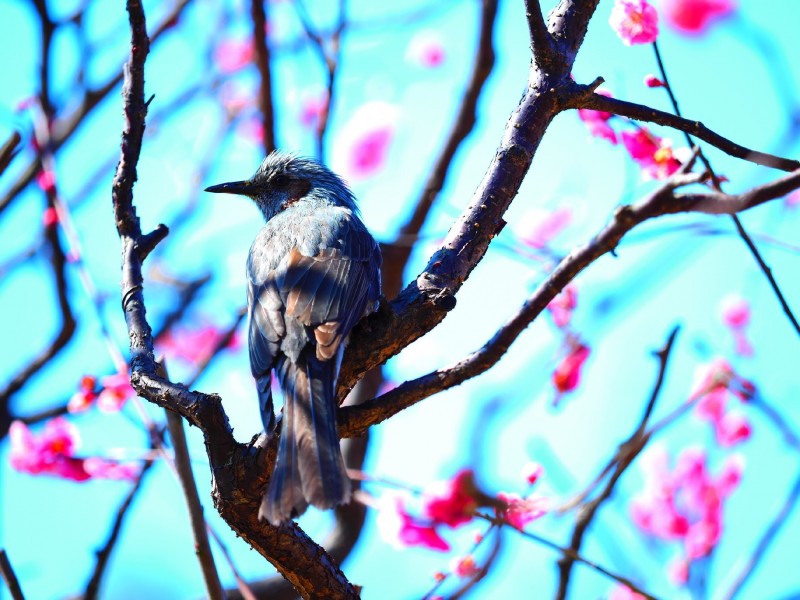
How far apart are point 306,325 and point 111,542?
127cm

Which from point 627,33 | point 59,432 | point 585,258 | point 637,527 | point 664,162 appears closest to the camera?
point 585,258

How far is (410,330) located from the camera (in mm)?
2604

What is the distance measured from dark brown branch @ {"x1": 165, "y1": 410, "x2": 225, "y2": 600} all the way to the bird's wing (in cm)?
35

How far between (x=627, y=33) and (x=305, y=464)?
195cm

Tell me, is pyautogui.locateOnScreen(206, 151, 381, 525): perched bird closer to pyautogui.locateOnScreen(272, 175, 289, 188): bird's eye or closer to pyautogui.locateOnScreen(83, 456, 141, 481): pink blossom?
pyautogui.locateOnScreen(272, 175, 289, 188): bird's eye

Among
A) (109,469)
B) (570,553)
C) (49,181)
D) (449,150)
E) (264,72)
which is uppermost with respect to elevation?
(264,72)

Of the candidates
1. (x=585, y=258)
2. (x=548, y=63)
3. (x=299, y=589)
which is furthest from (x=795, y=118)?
(x=299, y=589)

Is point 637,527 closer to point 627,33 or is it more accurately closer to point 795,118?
point 795,118

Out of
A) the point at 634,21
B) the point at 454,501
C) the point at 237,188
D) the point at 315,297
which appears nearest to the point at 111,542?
the point at 315,297

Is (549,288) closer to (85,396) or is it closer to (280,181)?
(85,396)

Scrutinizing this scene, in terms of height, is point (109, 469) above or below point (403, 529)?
above

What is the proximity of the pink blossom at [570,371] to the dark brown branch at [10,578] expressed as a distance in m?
2.31

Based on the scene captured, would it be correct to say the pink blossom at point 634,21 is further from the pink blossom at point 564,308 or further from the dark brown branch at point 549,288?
the pink blossom at point 564,308

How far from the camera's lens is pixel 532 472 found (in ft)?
9.18
